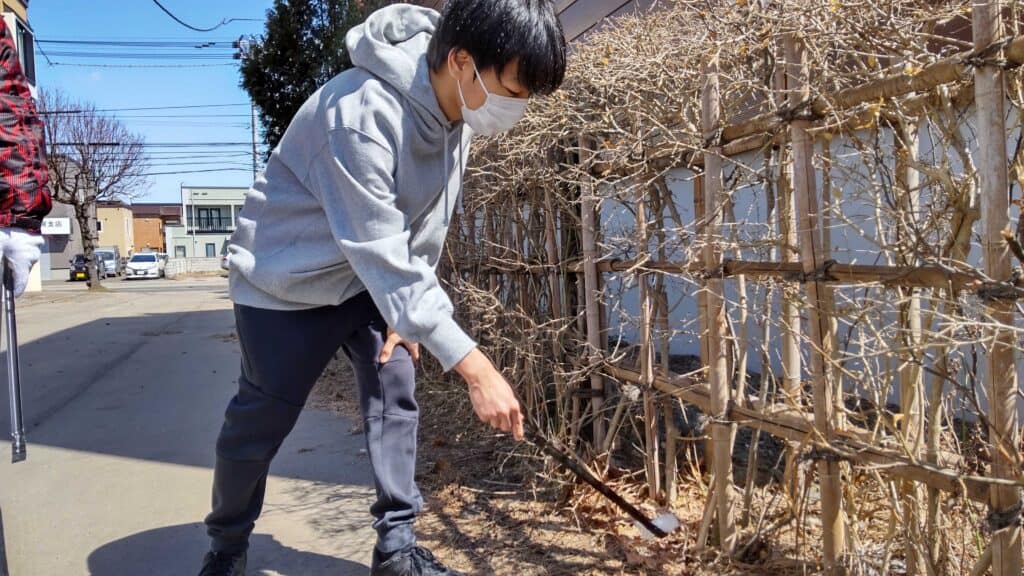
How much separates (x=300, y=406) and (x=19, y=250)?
47.2 inches

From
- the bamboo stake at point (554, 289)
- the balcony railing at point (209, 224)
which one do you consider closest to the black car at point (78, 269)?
the balcony railing at point (209, 224)

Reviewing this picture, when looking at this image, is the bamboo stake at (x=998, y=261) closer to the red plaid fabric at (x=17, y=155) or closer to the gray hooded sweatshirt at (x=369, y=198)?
the gray hooded sweatshirt at (x=369, y=198)

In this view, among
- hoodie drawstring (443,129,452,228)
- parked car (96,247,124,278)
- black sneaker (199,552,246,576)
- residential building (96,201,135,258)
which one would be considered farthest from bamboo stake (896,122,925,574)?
residential building (96,201,135,258)

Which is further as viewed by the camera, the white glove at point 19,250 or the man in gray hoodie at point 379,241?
the white glove at point 19,250

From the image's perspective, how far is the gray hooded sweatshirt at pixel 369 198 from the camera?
196 cm

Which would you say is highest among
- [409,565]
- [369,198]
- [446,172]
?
[446,172]

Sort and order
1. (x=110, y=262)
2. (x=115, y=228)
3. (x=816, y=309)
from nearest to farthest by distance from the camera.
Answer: (x=816, y=309) → (x=110, y=262) → (x=115, y=228)

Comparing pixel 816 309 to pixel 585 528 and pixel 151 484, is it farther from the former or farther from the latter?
pixel 151 484

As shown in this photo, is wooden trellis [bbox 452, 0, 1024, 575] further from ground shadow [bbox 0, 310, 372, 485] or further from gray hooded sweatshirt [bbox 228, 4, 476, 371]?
ground shadow [bbox 0, 310, 372, 485]

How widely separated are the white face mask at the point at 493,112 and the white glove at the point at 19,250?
1.65 m

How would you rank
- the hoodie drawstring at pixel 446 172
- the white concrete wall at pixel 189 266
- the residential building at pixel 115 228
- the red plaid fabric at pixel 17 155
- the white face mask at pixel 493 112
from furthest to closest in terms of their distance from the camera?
the residential building at pixel 115 228
the white concrete wall at pixel 189 266
the red plaid fabric at pixel 17 155
the hoodie drawstring at pixel 446 172
the white face mask at pixel 493 112

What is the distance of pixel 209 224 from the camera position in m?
72.0

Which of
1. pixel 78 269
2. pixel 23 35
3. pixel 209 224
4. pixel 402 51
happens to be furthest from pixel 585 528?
pixel 209 224

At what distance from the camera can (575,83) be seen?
10.3 feet
